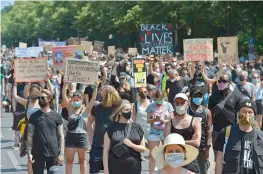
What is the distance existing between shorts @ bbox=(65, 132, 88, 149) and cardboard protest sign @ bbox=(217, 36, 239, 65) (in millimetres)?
10258

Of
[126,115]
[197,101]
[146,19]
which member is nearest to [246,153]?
[126,115]

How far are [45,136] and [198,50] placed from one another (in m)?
11.3

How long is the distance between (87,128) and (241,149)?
13.1ft

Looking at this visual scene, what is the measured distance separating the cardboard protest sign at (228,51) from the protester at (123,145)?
13.0 meters

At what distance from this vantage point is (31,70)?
14.8 meters

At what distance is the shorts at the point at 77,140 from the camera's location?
37.8 feet

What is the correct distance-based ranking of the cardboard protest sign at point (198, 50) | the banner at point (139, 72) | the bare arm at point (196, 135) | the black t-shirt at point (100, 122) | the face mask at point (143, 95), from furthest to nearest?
the cardboard protest sign at point (198, 50) < the banner at point (139, 72) < the face mask at point (143, 95) < the black t-shirt at point (100, 122) < the bare arm at point (196, 135)

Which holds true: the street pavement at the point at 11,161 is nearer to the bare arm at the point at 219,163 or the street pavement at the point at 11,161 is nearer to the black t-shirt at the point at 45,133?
the black t-shirt at the point at 45,133

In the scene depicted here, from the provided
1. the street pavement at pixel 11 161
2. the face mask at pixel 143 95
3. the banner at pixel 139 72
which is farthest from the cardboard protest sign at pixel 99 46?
the face mask at pixel 143 95

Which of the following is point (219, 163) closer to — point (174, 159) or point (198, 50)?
point (174, 159)

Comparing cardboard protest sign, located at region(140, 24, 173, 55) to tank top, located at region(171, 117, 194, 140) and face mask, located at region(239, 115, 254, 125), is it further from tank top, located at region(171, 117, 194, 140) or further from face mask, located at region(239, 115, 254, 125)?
face mask, located at region(239, 115, 254, 125)

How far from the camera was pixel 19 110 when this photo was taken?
16.5m

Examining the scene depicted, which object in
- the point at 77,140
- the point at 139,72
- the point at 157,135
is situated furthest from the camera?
the point at 139,72

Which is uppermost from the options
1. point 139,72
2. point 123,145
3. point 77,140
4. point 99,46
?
point 99,46
